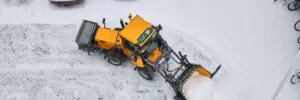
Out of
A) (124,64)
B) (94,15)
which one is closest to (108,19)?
(94,15)

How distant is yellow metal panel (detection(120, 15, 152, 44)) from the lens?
1301 cm

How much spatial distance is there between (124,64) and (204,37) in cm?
334

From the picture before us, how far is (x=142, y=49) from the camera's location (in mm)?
13094

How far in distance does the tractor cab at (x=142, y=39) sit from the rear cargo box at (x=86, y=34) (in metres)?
1.29

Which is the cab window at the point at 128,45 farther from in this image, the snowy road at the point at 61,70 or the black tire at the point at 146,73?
the snowy road at the point at 61,70

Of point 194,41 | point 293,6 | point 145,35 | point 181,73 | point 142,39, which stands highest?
point 293,6

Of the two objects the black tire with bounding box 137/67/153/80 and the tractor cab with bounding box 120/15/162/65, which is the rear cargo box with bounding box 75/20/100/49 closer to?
the tractor cab with bounding box 120/15/162/65

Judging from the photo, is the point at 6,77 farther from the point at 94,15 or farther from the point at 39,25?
the point at 94,15

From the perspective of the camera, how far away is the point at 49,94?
13727mm

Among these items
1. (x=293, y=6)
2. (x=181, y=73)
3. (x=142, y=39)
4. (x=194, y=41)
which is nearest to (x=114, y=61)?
(x=142, y=39)

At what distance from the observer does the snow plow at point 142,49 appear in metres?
13.1

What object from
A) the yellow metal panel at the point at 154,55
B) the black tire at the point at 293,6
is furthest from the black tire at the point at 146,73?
the black tire at the point at 293,6

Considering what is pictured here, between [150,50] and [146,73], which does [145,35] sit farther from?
[146,73]

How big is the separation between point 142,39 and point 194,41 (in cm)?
284
